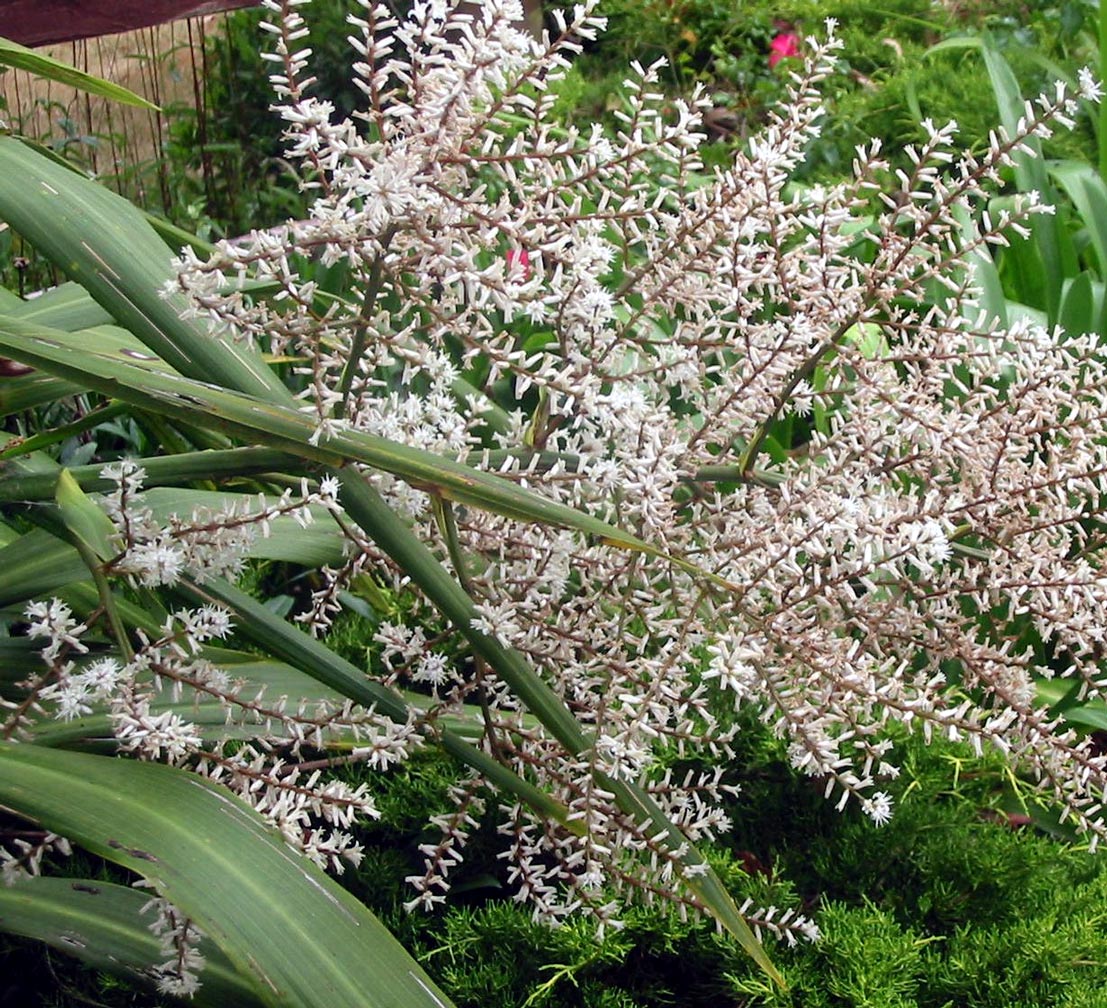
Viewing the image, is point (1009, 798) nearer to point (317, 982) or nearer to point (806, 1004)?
point (806, 1004)

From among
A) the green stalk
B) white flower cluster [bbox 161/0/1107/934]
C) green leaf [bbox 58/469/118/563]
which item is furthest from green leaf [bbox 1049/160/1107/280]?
green leaf [bbox 58/469/118/563]

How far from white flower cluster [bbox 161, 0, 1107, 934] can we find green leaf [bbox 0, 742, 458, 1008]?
0.21 metres

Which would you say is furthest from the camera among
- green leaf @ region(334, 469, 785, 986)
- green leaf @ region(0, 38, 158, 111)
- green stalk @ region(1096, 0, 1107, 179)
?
green stalk @ region(1096, 0, 1107, 179)

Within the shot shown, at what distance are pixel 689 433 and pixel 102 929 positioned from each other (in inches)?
27.4

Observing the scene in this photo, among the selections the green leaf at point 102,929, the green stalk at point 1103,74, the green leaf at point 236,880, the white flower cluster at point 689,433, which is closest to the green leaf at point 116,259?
the white flower cluster at point 689,433

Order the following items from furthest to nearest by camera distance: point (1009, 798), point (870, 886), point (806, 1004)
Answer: point (1009, 798) < point (870, 886) < point (806, 1004)

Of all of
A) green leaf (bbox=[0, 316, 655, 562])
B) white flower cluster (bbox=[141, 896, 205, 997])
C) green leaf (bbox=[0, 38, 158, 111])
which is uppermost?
green leaf (bbox=[0, 38, 158, 111])

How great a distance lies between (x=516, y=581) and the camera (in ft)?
3.54

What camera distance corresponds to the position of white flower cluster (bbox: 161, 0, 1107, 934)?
0.90m

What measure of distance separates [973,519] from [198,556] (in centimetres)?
62

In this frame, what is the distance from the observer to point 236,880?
897 millimetres

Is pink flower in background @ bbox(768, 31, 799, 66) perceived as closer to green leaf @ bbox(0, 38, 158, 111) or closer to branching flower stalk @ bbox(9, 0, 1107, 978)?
green leaf @ bbox(0, 38, 158, 111)

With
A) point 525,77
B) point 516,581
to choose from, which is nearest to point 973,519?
point 516,581

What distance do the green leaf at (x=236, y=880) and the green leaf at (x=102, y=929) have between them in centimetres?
20
